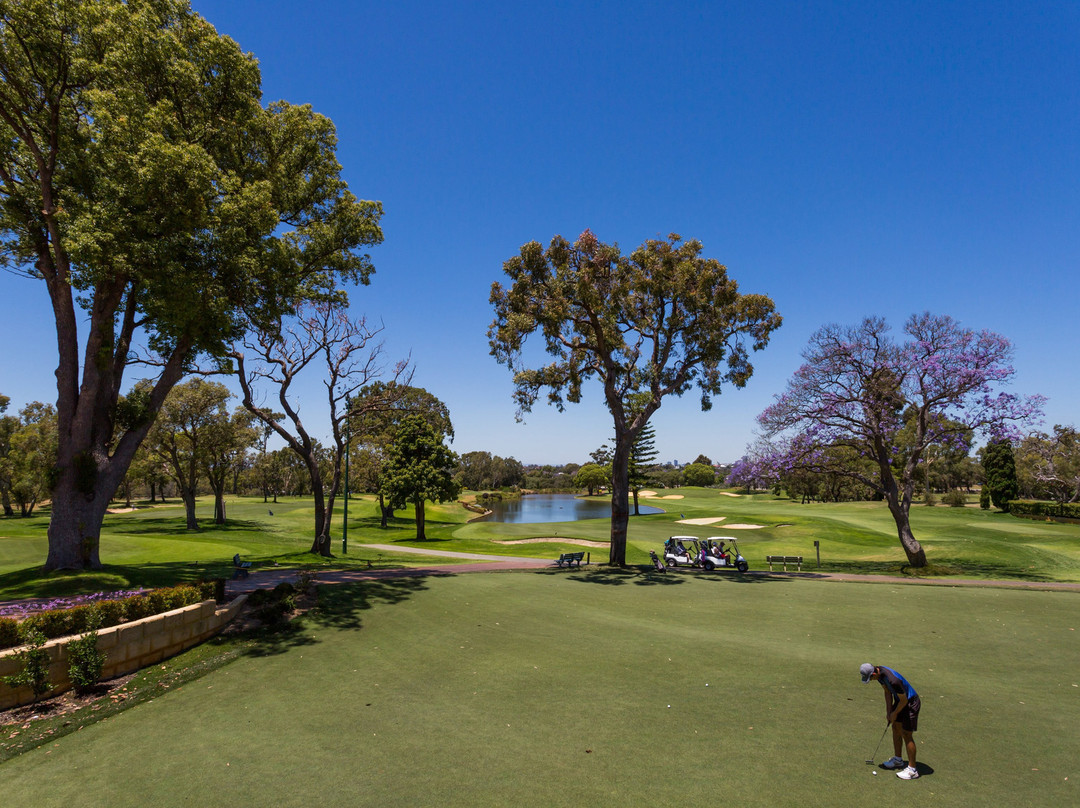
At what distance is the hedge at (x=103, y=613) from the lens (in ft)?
28.0

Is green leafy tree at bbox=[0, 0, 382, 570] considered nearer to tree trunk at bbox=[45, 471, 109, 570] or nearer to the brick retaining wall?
tree trunk at bbox=[45, 471, 109, 570]

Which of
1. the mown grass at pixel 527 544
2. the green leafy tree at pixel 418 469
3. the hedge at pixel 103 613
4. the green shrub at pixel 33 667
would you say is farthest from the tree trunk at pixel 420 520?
the green shrub at pixel 33 667

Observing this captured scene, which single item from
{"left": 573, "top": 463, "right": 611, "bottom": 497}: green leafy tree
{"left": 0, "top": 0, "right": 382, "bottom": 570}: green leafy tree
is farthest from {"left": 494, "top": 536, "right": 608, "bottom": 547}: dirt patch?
{"left": 573, "top": 463, "right": 611, "bottom": 497}: green leafy tree

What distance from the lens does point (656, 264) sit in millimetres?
23062

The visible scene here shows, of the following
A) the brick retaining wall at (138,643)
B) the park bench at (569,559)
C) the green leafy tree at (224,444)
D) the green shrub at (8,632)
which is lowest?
the park bench at (569,559)

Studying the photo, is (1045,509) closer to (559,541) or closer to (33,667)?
(559,541)

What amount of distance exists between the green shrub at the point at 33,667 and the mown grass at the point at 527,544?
642cm

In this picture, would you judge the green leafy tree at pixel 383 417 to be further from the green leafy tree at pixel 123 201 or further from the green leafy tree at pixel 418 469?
the green leafy tree at pixel 123 201

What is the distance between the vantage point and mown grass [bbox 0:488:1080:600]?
800 inches

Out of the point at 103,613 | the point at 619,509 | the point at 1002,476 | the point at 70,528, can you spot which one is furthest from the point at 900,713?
the point at 1002,476

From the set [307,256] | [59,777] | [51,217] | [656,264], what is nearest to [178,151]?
[51,217]

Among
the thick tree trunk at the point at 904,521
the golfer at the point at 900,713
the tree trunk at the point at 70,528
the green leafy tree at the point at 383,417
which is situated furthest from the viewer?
the green leafy tree at the point at 383,417

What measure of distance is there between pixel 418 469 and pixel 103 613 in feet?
105

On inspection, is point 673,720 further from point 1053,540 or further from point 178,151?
point 1053,540
